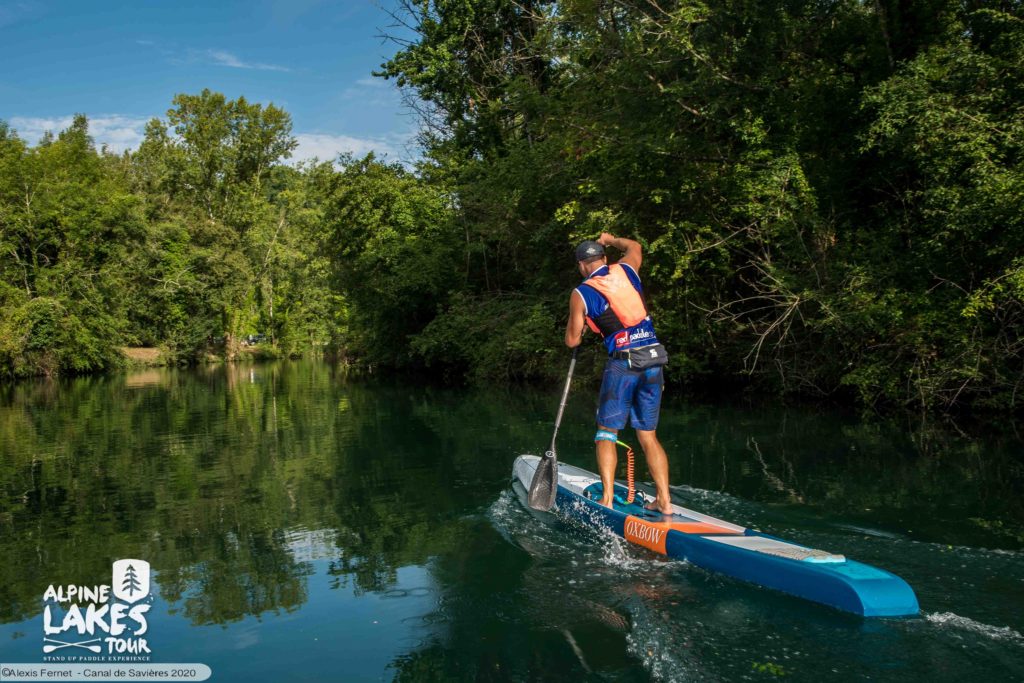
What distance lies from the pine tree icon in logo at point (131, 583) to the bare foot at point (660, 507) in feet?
12.3

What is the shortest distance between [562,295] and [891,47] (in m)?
9.61

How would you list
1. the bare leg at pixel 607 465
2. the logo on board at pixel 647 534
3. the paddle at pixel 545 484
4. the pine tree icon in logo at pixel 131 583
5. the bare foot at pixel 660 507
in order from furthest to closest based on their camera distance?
1. the paddle at pixel 545 484
2. the bare leg at pixel 607 465
3. the bare foot at pixel 660 507
4. the logo on board at pixel 647 534
5. the pine tree icon in logo at pixel 131 583

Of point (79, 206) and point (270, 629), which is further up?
point (79, 206)

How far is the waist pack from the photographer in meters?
6.61

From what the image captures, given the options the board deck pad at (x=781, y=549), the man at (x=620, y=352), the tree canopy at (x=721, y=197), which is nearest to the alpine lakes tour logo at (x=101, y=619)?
the man at (x=620, y=352)

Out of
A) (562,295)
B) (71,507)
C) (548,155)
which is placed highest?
(548,155)

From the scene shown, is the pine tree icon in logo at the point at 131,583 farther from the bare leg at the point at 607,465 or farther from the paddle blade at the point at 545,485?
the bare leg at the point at 607,465

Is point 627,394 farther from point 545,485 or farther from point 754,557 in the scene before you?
point 754,557

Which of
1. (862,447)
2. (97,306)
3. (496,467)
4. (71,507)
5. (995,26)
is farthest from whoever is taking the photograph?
(97,306)

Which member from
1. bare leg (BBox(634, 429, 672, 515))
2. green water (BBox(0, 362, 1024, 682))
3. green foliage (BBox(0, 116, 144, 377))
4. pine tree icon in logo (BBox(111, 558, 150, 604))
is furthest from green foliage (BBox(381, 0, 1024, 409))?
green foliage (BBox(0, 116, 144, 377))

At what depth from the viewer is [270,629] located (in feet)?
16.1

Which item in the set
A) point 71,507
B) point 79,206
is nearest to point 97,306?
point 79,206

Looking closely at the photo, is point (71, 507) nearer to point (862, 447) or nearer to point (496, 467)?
point (496, 467)

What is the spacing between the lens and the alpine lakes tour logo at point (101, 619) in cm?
472
